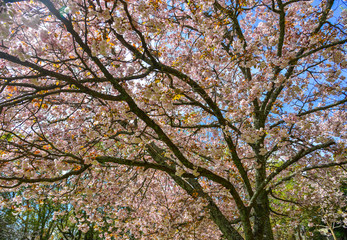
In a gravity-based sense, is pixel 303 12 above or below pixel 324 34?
above

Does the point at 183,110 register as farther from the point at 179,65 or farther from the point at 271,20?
the point at 271,20

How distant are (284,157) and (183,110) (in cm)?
356

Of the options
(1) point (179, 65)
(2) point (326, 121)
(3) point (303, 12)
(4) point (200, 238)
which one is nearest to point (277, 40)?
(3) point (303, 12)

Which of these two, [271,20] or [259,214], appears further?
[271,20]

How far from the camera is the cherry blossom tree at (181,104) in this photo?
12.6 feet

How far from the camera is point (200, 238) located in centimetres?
760

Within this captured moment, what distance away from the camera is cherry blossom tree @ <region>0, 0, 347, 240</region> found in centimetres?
383

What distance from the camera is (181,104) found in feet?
16.3

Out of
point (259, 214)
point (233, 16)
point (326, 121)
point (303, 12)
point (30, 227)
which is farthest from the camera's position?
point (30, 227)

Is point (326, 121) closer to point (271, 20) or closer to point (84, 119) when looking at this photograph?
point (271, 20)

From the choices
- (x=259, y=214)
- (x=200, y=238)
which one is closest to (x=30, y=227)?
(x=200, y=238)

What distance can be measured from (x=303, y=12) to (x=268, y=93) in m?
2.54

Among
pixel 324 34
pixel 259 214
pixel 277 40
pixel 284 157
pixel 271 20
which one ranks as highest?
pixel 271 20

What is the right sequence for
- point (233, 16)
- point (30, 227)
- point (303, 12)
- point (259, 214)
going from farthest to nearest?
point (30, 227)
point (303, 12)
point (259, 214)
point (233, 16)
